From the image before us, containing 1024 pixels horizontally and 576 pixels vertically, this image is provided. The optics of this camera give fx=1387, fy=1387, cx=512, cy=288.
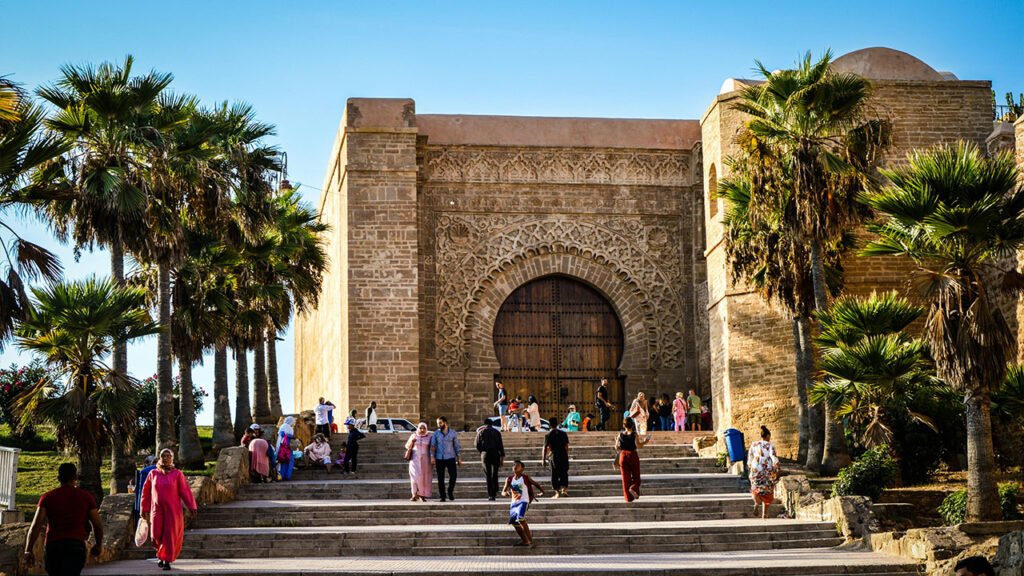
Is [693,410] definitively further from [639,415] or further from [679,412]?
[639,415]

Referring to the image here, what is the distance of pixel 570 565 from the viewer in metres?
13.1

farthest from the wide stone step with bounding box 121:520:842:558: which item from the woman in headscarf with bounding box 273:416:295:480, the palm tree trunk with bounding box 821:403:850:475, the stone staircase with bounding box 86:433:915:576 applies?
the palm tree trunk with bounding box 821:403:850:475

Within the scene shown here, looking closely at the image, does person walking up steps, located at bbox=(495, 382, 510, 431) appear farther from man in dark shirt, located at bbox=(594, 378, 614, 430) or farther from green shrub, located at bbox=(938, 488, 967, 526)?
green shrub, located at bbox=(938, 488, 967, 526)

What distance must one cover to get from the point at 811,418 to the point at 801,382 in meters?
0.71

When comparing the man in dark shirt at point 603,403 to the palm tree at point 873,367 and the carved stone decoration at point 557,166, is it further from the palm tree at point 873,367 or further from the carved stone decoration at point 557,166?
the palm tree at point 873,367

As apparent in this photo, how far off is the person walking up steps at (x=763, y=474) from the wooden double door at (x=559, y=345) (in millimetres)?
11553

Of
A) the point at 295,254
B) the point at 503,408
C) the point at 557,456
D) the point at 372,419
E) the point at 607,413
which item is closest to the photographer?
the point at 557,456

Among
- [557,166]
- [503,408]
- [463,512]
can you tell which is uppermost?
[557,166]

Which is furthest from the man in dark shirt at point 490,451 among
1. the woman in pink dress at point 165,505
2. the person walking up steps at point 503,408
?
the person walking up steps at point 503,408

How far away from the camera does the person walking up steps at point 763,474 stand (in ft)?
53.4

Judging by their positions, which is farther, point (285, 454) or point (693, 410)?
point (693, 410)

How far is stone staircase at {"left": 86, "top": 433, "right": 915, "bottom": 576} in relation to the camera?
13.1 metres

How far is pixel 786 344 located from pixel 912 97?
17.1 feet

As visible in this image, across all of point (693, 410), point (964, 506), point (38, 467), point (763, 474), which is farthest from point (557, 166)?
point (964, 506)
